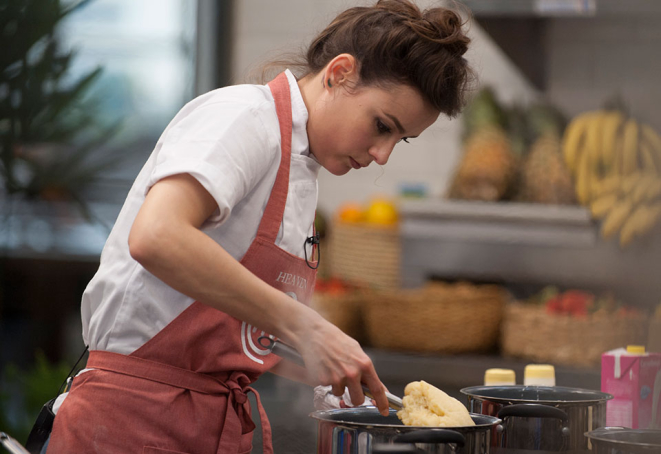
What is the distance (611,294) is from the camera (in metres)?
2.81

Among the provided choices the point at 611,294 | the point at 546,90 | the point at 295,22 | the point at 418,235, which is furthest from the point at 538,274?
the point at 295,22

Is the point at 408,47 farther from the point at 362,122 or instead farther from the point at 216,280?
the point at 216,280

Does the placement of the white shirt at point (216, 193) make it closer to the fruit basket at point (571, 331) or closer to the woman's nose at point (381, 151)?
the woman's nose at point (381, 151)

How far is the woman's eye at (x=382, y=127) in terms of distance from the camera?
1083 millimetres

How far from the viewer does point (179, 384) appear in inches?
41.4

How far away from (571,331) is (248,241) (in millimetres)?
1778

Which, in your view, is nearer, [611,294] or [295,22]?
[611,294]

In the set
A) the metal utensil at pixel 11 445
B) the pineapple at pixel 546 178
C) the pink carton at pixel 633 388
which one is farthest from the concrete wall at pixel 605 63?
the metal utensil at pixel 11 445

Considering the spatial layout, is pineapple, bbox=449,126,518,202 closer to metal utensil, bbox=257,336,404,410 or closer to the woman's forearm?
metal utensil, bbox=257,336,404,410

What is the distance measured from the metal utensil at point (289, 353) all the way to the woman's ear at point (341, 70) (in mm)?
363

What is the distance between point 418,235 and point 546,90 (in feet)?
2.93

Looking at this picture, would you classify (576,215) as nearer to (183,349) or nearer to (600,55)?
(600,55)

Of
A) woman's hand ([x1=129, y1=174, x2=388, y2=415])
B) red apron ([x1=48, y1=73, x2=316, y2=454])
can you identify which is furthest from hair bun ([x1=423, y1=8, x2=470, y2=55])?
woman's hand ([x1=129, y1=174, x2=388, y2=415])

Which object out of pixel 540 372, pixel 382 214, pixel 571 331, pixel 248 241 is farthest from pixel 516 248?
pixel 248 241
